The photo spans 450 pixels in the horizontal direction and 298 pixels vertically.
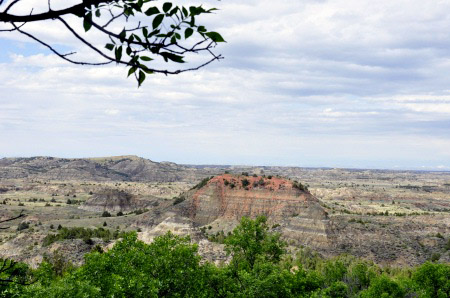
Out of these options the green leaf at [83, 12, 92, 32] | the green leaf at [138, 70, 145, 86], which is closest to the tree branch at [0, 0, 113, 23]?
the green leaf at [83, 12, 92, 32]

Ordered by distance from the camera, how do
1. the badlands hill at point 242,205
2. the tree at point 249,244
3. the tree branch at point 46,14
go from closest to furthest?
the tree branch at point 46,14, the tree at point 249,244, the badlands hill at point 242,205

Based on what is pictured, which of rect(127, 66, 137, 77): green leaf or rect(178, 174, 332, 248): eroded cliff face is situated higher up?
rect(127, 66, 137, 77): green leaf

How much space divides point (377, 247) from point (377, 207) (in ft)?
237

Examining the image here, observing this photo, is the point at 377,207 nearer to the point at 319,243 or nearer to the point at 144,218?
the point at 319,243

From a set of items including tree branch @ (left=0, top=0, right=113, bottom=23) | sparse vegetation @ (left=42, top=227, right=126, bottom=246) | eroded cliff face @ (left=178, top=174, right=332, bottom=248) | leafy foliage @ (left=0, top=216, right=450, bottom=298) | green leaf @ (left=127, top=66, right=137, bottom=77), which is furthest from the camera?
eroded cliff face @ (left=178, top=174, right=332, bottom=248)

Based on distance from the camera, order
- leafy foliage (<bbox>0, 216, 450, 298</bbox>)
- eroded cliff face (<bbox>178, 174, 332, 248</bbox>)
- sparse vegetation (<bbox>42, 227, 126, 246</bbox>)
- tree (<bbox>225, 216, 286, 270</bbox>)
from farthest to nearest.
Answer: eroded cliff face (<bbox>178, 174, 332, 248</bbox>) < sparse vegetation (<bbox>42, 227, 126, 246</bbox>) < tree (<bbox>225, 216, 286, 270</bbox>) < leafy foliage (<bbox>0, 216, 450, 298</bbox>)

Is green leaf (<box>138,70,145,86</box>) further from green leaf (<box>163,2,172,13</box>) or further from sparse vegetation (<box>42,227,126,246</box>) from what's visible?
sparse vegetation (<box>42,227,126,246</box>)

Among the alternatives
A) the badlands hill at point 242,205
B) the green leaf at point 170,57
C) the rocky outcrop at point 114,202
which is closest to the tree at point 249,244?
the green leaf at point 170,57

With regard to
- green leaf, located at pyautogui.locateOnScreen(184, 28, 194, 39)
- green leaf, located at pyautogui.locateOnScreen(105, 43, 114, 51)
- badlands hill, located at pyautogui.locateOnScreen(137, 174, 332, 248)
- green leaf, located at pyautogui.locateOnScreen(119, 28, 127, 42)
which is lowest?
badlands hill, located at pyautogui.locateOnScreen(137, 174, 332, 248)

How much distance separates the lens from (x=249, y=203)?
8994cm

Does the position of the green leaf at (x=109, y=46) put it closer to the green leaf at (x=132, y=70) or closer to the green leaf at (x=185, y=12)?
the green leaf at (x=132, y=70)

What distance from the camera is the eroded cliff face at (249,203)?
82.3m

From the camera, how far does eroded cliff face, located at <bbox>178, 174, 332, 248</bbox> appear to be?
82.3 m

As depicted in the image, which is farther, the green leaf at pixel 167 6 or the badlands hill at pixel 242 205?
the badlands hill at pixel 242 205
